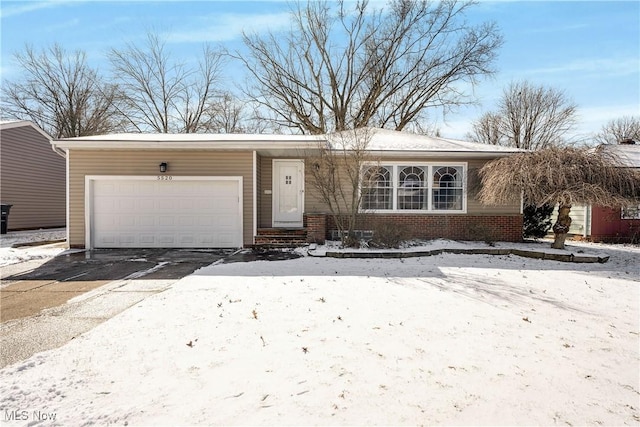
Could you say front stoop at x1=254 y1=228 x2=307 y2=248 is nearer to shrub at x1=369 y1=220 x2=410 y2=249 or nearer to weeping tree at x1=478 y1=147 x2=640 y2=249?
shrub at x1=369 y1=220 x2=410 y2=249

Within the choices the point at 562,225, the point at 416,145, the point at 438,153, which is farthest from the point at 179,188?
the point at 562,225

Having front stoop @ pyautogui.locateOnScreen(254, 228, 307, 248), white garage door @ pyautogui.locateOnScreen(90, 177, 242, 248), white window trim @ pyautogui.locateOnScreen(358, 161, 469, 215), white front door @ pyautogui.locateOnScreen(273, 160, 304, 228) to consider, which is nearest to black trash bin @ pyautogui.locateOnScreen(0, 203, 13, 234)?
white garage door @ pyautogui.locateOnScreen(90, 177, 242, 248)

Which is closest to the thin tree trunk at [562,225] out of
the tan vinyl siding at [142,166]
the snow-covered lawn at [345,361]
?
the snow-covered lawn at [345,361]

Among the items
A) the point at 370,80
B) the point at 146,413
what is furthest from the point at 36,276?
the point at 370,80

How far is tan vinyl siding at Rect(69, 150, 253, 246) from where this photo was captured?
9344 mm

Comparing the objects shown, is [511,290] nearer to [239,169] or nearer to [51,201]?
[239,169]

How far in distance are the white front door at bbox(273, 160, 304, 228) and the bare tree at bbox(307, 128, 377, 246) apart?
0.66m

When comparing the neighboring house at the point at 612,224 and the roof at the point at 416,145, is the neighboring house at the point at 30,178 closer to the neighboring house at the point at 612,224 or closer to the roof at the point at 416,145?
the roof at the point at 416,145

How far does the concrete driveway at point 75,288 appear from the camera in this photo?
11.3ft

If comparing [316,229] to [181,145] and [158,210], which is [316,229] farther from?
[158,210]

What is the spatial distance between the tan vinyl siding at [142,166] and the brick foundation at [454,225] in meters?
3.15

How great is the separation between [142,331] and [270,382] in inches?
68.1

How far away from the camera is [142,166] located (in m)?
9.38

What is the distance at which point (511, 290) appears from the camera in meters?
5.35
